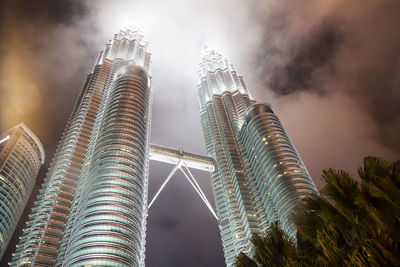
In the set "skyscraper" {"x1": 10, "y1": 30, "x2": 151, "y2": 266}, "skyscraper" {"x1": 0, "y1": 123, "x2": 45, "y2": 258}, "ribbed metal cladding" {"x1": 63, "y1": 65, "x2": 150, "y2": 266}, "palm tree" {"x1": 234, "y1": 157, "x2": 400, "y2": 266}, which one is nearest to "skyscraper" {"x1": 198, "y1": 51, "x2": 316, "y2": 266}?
"skyscraper" {"x1": 10, "y1": 30, "x2": 151, "y2": 266}

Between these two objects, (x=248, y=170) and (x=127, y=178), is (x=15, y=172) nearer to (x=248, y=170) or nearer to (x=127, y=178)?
(x=127, y=178)

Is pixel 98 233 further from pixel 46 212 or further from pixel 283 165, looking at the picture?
pixel 283 165

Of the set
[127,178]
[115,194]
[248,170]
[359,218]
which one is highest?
[248,170]

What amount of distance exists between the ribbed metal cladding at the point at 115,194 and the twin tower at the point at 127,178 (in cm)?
26

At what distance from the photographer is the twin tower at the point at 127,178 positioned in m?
78.6

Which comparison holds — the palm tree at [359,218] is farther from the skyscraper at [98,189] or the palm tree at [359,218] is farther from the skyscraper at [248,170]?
the skyscraper at [248,170]

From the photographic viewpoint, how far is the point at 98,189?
85062 mm

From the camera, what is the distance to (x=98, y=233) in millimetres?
74062

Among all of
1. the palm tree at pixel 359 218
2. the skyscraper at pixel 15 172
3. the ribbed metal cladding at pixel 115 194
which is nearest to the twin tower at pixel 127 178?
the ribbed metal cladding at pixel 115 194

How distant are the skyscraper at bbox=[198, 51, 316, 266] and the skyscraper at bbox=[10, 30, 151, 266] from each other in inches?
1544

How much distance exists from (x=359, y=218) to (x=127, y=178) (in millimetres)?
87166

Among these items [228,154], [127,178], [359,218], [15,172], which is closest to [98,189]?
[127,178]

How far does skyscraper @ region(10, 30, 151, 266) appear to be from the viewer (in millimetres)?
74812

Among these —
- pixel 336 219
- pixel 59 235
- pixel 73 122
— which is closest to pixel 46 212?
pixel 59 235
